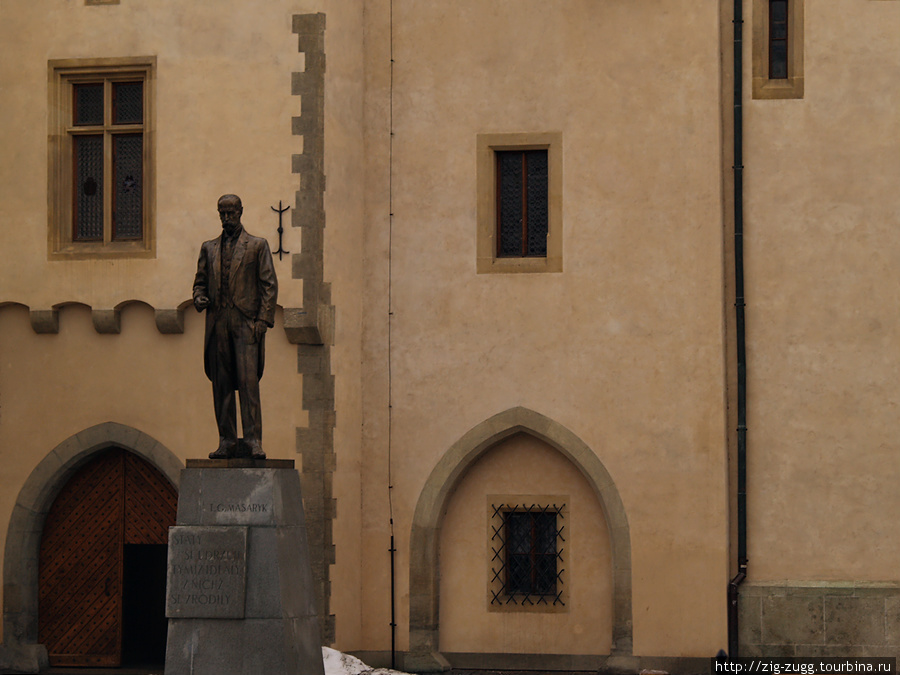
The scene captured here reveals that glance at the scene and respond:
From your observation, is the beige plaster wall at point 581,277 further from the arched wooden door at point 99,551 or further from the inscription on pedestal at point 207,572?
the inscription on pedestal at point 207,572

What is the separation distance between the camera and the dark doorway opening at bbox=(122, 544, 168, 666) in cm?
1923

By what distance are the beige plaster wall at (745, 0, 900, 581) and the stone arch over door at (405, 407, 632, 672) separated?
1531 mm

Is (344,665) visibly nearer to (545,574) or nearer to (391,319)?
(545,574)

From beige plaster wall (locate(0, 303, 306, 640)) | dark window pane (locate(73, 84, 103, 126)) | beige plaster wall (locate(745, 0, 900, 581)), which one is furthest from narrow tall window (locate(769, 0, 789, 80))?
dark window pane (locate(73, 84, 103, 126))

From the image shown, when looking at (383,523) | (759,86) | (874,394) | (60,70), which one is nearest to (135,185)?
(60,70)

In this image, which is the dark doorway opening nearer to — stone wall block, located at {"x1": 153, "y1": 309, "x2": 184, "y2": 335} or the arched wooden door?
the arched wooden door

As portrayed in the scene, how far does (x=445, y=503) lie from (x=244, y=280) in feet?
19.7

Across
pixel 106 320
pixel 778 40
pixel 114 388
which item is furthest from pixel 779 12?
pixel 114 388

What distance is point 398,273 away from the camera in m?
20.0

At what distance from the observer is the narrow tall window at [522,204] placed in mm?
20016

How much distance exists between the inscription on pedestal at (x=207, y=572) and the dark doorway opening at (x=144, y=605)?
5135mm

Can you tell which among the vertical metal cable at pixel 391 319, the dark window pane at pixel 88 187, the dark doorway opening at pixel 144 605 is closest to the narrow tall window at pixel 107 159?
the dark window pane at pixel 88 187

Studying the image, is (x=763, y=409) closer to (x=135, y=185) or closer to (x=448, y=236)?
(x=448, y=236)

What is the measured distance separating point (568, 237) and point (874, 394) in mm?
3784
